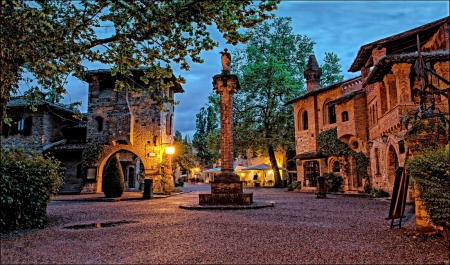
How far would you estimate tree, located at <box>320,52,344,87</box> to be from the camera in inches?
1437

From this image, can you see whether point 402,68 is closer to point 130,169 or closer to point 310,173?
point 310,173

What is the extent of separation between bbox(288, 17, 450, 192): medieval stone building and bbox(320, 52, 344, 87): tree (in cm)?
795

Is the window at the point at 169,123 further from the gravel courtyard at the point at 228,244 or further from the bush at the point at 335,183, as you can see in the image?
the gravel courtyard at the point at 228,244

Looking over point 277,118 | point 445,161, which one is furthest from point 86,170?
point 445,161

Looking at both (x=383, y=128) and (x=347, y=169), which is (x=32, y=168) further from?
(x=347, y=169)

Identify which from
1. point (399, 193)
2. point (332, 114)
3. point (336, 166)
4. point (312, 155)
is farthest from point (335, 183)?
point (399, 193)

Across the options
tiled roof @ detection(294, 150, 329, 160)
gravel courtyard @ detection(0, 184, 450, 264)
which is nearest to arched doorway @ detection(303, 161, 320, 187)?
tiled roof @ detection(294, 150, 329, 160)

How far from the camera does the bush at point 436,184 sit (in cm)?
507

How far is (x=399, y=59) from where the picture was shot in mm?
13828

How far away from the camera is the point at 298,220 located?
8.86 metres

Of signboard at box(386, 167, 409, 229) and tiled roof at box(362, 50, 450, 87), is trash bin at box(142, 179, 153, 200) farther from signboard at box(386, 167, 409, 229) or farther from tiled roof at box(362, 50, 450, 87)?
signboard at box(386, 167, 409, 229)

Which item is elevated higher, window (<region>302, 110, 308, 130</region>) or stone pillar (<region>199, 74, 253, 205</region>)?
window (<region>302, 110, 308, 130</region>)

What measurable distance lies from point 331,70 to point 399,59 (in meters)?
24.0

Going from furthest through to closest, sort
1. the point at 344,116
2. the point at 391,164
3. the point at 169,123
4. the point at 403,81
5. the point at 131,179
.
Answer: the point at 131,179 < the point at 169,123 < the point at 344,116 < the point at 391,164 < the point at 403,81
